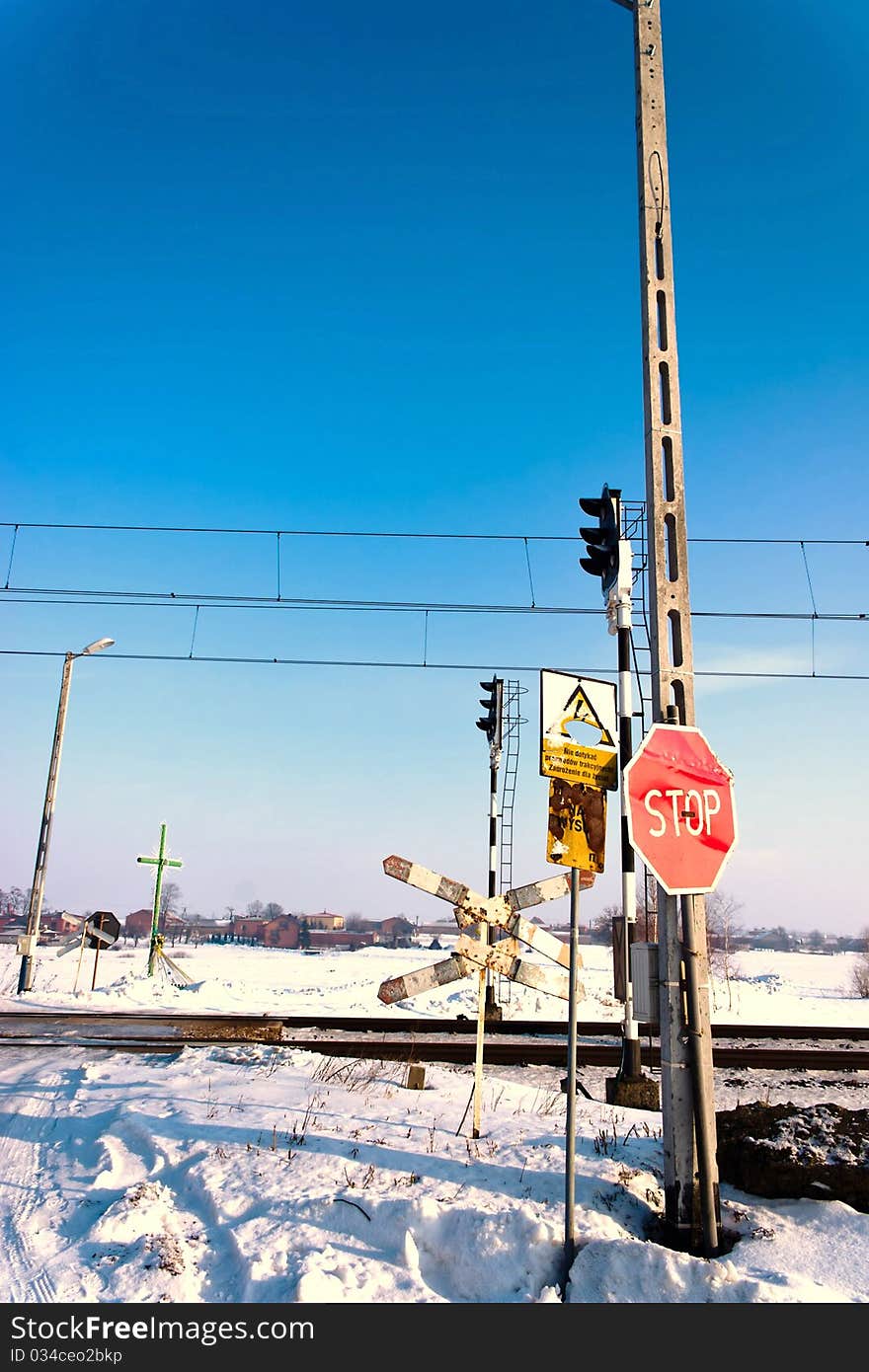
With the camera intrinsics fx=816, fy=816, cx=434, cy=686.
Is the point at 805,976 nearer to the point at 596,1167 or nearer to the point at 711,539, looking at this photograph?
the point at 711,539

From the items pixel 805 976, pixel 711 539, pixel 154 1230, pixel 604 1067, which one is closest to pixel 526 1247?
pixel 154 1230

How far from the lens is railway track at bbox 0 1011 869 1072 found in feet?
40.2

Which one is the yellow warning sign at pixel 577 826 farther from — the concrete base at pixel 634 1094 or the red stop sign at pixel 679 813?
the concrete base at pixel 634 1094

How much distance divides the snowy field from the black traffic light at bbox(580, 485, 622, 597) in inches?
254

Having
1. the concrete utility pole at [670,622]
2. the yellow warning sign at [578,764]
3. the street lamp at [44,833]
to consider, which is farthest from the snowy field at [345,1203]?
the street lamp at [44,833]

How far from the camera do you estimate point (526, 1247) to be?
15.1 feet

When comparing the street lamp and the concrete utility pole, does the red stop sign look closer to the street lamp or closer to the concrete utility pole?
the concrete utility pole

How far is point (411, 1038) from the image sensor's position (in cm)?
1414

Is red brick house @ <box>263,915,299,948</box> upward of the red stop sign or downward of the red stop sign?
downward

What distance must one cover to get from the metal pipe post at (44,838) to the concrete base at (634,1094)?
1700 cm

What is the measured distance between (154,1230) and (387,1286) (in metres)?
1.54

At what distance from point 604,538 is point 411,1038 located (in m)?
9.13

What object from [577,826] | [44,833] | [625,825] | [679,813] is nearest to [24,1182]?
[577,826]

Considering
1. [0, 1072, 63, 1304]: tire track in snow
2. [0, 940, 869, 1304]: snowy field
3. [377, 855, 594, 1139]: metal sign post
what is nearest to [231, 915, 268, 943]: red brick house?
[0, 1072, 63, 1304]: tire track in snow
